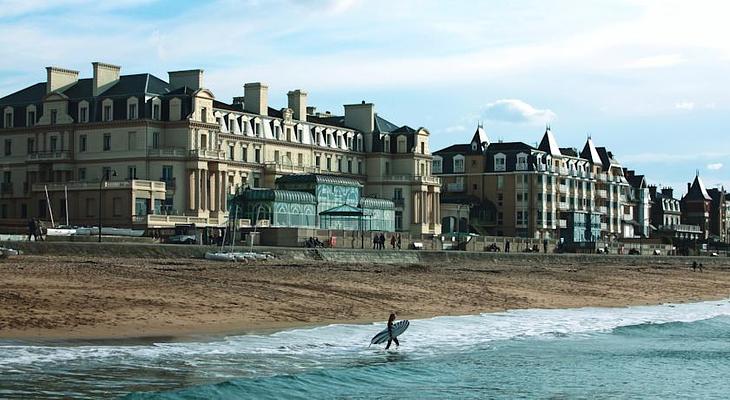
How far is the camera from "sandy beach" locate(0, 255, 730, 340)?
103 ft

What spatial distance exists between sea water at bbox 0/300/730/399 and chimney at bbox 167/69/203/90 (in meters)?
59.1

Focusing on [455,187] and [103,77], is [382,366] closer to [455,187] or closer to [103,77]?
[103,77]

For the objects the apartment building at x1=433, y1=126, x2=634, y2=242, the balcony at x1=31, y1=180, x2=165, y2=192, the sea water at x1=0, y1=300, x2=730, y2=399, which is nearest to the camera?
the sea water at x1=0, y1=300, x2=730, y2=399

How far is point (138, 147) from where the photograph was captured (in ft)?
295

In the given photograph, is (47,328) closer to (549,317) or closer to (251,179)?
(549,317)

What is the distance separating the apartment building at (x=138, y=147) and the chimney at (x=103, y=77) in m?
0.08

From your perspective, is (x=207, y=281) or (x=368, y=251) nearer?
(x=207, y=281)

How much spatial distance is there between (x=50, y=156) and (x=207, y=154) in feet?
42.6

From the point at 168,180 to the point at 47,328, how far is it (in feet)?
198

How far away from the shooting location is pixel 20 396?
20719 millimetres

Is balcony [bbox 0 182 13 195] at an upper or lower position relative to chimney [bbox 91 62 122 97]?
lower

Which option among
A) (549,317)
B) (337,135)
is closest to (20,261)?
(549,317)

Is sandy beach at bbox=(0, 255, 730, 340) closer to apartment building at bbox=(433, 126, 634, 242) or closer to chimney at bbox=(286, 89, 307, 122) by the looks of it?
chimney at bbox=(286, 89, 307, 122)

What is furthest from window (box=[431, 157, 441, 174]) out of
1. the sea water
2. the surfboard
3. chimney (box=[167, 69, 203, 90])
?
the surfboard
